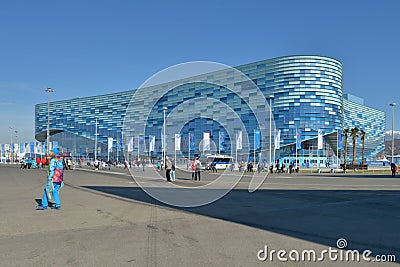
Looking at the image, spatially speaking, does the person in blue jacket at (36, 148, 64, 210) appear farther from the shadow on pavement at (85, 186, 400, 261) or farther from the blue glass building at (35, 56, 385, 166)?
the blue glass building at (35, 56, 385, 166)

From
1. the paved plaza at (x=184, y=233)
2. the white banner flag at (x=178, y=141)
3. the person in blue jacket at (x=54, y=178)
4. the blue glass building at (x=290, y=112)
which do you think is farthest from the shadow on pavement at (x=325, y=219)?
the blue glass building at (x=290, y=112)

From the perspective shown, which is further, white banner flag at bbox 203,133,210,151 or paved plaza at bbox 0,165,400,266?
white banner flag at bbox 203,133,210,151

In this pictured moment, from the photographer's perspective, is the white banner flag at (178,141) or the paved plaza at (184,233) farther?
the white banner flag at (178,141)

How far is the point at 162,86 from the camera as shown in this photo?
11.0m

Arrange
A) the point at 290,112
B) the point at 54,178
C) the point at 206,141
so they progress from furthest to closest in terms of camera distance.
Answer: the point at 290,112, the point at 206,141, the point at 54,178

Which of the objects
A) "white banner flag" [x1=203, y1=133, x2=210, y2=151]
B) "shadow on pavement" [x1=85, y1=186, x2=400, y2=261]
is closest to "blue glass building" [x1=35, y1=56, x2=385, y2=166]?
"white banner flag" [x1=203, y1=133, x2=210, y2=151]

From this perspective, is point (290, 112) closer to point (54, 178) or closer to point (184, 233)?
point (54, 178)

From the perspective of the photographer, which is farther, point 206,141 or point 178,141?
point 206,141

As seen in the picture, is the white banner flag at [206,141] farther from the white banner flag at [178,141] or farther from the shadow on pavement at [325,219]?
the shadow on pavement at [325,219]

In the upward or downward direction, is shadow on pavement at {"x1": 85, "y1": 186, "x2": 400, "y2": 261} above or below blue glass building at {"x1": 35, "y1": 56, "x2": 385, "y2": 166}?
below

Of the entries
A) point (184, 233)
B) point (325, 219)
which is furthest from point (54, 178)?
point (325, 219)

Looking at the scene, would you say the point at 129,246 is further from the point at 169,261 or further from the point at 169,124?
the point at 169,124

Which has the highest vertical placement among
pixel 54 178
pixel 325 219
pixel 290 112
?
pixel 290 112

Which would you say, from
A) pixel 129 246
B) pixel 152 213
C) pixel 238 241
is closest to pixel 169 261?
pixel 129 246
